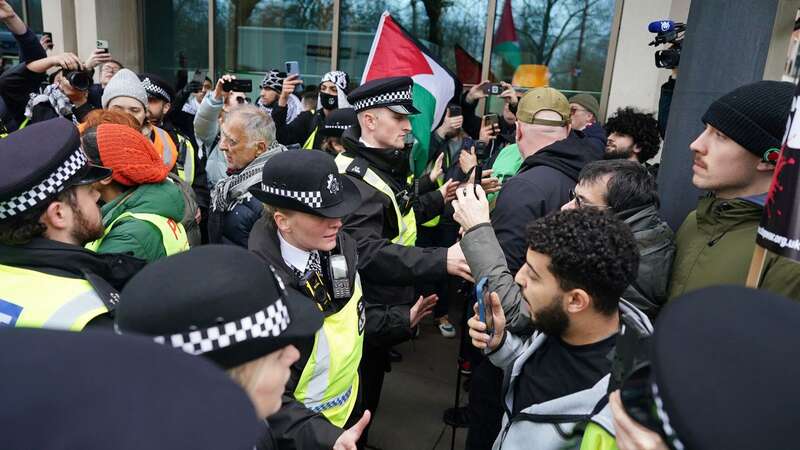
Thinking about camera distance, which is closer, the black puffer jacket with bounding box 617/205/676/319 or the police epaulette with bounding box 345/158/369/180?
the black puffer jacket with bounding box 617/205/676/319

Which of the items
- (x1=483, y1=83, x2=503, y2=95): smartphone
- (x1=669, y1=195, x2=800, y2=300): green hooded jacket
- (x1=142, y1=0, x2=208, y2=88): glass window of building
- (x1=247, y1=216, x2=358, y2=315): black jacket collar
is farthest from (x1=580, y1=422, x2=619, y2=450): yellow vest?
(x1=142, y1=0, x2=208, y2=88): glass window of building

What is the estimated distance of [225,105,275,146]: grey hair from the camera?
3328 mm

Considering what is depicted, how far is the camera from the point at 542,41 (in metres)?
6.70

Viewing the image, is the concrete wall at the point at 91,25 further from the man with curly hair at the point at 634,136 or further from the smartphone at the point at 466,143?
the man with curly hair at the point at 634,136

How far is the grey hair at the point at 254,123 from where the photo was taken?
131 inches

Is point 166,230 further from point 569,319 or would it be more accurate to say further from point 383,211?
point 569,319

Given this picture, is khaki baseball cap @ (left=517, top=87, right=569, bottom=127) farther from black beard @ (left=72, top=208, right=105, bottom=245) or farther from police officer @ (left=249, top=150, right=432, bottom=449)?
black beard @ (left=72, top=208, right=105, bottom=245)

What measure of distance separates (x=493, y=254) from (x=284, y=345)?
3.62ft

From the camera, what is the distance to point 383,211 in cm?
271

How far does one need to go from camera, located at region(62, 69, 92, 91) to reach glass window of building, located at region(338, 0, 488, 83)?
4.23 m

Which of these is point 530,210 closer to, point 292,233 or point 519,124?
point 519,124

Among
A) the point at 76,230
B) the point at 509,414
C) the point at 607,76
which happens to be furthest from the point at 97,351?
the point at 607,76

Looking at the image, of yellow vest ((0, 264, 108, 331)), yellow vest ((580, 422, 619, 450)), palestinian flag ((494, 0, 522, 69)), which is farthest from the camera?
palestinian flag ((494, 0, 522, 69))

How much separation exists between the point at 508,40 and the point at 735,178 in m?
5.56
